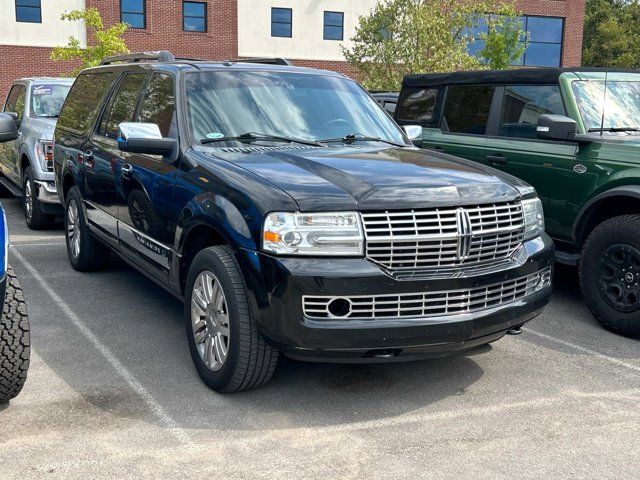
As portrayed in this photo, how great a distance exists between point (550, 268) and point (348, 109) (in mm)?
1862

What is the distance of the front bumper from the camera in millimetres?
3809

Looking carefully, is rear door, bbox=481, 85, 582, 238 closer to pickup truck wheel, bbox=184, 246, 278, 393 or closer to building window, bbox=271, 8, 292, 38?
pickup truck wheel, bbox=184, 246, 278, 393

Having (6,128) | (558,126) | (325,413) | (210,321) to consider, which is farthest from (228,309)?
(558,126)

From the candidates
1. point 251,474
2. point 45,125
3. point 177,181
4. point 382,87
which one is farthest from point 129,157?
point 382,87

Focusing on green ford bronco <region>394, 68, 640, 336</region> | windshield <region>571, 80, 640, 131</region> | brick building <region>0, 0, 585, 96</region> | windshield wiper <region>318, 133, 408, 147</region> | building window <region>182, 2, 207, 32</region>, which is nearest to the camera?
windshield wiper <region>318, 133, 408, 147</region>

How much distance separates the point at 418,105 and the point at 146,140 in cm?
417

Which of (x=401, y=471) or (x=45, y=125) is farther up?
(x=45, y=125)

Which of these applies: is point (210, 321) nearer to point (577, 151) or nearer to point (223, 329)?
point (223, 329)

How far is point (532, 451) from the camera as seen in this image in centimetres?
372

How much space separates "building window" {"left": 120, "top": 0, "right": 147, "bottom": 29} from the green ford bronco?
26.2 meters

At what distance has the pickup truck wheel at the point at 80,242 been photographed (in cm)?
701

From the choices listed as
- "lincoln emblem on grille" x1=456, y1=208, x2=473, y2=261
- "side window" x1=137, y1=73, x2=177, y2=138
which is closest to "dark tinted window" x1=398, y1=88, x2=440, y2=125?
"side window" x1=137, y1=73, x2=177, y2=138

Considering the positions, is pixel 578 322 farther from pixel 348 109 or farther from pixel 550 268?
pixel 348 109

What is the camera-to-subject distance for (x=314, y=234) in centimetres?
387
